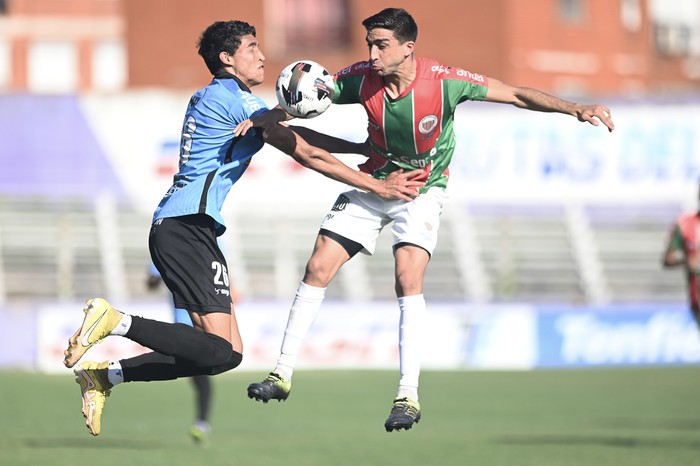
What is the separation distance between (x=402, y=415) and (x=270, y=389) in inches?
36.0

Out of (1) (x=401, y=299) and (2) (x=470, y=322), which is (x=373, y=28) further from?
(2) (x=470, y=322)

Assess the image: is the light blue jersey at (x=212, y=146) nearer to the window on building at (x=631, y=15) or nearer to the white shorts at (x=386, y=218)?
the white shorts at (x=386, y=218)

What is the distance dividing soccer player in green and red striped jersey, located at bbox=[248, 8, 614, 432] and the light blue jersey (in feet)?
1.15

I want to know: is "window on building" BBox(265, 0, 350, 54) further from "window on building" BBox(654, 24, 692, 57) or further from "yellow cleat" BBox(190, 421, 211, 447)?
"yellow cleat" BBox(190, 421, 211, 447)

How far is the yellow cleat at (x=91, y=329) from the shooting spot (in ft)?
31.0

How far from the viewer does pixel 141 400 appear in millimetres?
20219

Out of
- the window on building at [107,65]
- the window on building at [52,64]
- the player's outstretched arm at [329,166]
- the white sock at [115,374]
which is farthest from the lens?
the window on building at [107,65]

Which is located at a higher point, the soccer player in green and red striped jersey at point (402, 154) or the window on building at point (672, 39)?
the window on building at point (672, 39)

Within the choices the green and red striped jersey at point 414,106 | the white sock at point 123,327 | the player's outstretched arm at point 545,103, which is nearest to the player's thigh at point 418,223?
the green and red striped jersey at point 414,106

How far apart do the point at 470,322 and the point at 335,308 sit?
7.27 feet

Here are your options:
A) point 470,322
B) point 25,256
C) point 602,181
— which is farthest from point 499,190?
point 25,256

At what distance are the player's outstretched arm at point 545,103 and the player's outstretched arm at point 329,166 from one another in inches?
34.8

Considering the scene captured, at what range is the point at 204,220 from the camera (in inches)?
397

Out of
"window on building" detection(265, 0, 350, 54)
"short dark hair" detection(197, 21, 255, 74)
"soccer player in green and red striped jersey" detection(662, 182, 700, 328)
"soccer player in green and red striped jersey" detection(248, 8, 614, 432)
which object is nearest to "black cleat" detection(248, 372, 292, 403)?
"soccer player in green and red striped jersey" detection(248, 8, 614, 432)
